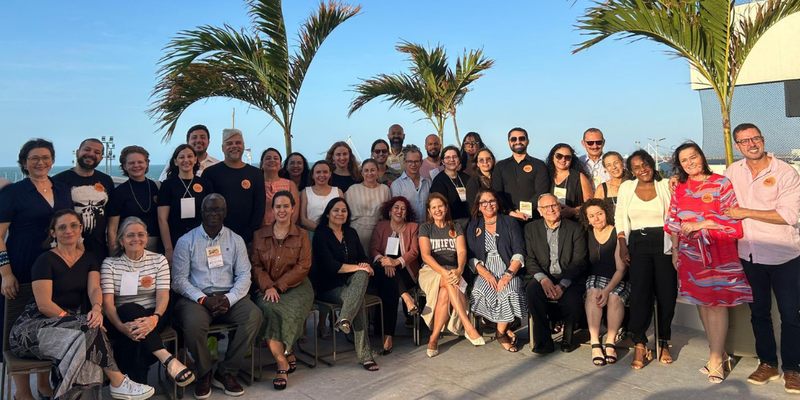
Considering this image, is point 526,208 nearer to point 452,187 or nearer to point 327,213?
point 452,187

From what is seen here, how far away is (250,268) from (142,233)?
2.71 feet

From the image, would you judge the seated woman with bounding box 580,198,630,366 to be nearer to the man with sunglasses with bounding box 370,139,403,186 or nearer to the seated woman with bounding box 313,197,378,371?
the seated woman with bounding box 313,197,378,371

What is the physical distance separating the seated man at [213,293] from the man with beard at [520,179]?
2.46 meters

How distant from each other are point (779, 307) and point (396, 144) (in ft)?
14.0

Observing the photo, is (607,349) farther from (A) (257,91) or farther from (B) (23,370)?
(A) (257,91)

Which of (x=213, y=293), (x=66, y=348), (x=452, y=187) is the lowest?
(x=66, y=348)

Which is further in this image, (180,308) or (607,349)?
(607,349)

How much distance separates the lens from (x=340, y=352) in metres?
4.69

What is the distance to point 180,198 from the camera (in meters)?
4.43

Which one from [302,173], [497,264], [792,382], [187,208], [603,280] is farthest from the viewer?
[302,173]

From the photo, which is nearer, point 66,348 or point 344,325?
point 66,348

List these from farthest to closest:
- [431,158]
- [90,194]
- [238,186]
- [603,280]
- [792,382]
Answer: [431,158] → [238,186] → [603,280] → [90,194] → [792,382]

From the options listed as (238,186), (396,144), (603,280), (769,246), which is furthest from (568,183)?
(238,186)

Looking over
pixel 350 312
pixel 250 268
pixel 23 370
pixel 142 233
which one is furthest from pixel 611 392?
pixel 23 370
